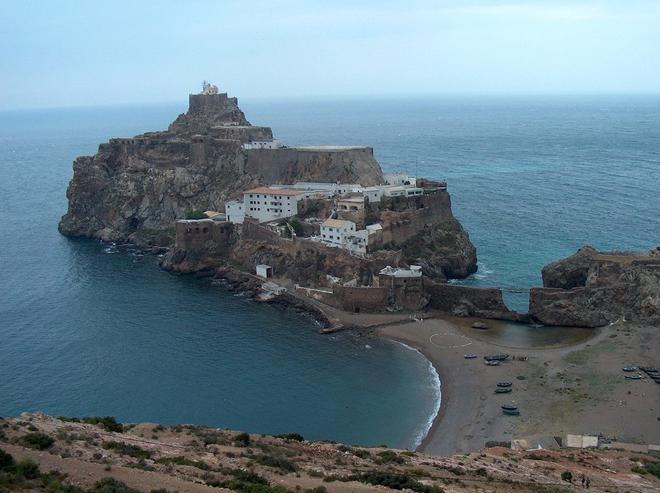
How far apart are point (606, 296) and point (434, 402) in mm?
17879

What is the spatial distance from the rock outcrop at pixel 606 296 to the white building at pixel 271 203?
24907mm

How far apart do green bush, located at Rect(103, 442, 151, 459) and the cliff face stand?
52464 millimetres

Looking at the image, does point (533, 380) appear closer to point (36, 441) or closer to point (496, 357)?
point (496, 357)

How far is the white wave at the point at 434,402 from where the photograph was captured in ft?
125

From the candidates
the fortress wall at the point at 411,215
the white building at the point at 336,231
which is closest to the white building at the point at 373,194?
the fortress wall at the point at 411,215

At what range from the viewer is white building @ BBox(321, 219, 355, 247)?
61188 mm

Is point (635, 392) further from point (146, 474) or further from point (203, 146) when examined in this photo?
point (203, 146)

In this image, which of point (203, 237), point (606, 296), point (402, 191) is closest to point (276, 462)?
point (606, 296)

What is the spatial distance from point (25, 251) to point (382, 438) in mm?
53230

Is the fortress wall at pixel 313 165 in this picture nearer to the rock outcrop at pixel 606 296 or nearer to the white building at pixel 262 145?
the white building at pixel 262 145

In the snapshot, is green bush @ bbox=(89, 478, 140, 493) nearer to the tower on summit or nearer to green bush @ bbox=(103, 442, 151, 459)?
green bush @ bbox=(103, 442, 151, 459)

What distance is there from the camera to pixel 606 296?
52188 millimetres

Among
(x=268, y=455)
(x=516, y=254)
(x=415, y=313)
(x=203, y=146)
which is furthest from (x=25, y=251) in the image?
(x=268, y=455)

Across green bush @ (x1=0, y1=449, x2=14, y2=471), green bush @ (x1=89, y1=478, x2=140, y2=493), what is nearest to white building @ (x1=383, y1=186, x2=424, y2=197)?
green bush @ (x1=89, y1=478, x2=140, y2=493)
